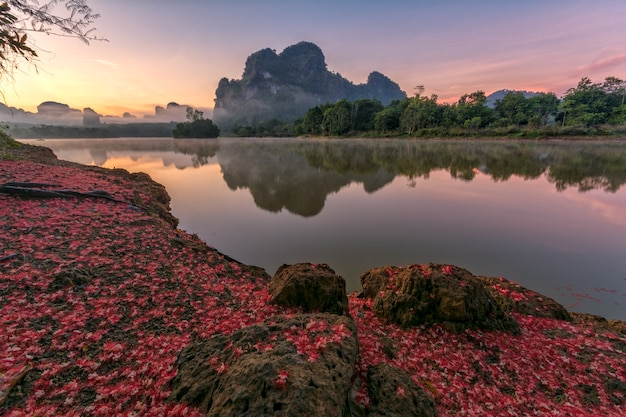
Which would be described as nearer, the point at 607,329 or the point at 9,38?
the point at 607,329

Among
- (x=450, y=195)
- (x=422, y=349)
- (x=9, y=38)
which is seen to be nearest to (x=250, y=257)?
(x=422, y=349)

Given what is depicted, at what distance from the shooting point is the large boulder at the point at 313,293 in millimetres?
6141

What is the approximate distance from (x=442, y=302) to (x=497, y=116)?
106880mm

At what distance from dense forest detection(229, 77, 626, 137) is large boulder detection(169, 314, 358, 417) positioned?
293 feet

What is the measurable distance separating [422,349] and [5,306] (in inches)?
320

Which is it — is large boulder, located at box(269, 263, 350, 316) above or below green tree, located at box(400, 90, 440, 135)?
below

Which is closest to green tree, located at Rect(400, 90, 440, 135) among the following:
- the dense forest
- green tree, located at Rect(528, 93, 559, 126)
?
the dense forest

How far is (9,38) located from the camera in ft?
28.6

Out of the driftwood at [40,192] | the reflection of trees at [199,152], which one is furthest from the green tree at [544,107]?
the driftwood at [40,192]

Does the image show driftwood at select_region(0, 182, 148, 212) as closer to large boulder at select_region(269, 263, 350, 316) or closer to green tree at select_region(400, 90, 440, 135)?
large boulder at select_region(269, 263, 350, 316)

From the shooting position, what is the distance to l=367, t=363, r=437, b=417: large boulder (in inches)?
134

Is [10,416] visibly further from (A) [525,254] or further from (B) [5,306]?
(A) [525,254]

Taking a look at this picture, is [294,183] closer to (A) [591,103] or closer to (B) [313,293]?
(B) [313,293]

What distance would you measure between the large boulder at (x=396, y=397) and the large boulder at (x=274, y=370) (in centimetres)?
38
